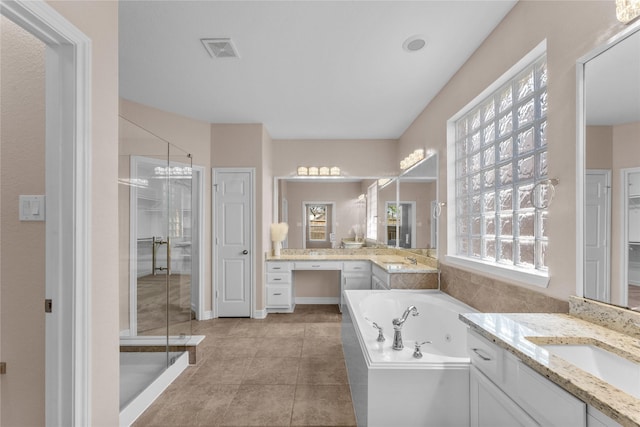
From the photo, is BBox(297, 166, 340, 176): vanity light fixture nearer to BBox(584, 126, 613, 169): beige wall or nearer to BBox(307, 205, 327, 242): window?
BBox(307, 205, 327, 242): window

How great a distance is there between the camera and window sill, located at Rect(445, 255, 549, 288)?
158 cm

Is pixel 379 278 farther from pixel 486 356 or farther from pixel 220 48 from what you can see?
pixel 220 48

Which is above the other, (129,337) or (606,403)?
(606,403)

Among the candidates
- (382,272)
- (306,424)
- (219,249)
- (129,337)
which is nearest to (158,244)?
(129,337)

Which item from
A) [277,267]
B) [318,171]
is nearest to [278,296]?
[277,267]

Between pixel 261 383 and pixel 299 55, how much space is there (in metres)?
2.60

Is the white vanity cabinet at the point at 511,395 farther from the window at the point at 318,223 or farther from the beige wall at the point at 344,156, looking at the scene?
the beige wall at the point at 344,156

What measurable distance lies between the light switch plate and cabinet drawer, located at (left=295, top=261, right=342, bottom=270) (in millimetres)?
3067

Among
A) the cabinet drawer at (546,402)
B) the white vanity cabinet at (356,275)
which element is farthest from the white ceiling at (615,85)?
the white vanity cabinet at (356,275)

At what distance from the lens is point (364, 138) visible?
14.7ft

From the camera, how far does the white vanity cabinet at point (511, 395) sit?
84 centimetres

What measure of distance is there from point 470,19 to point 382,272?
241cm

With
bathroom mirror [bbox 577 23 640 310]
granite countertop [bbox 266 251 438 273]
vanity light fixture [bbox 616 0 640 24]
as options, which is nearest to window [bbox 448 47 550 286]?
bathroom mirror [bbox 577 23 640 310]

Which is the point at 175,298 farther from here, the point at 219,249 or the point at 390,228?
the point at 390,228
